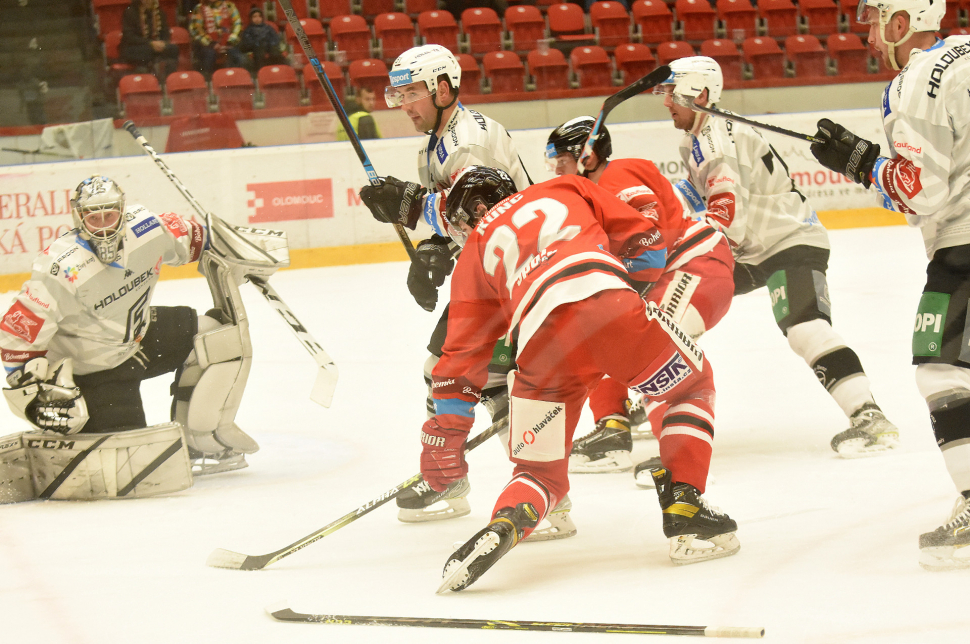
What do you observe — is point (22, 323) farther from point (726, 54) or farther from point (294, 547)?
point (726, 54)

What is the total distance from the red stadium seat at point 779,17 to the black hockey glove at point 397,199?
9.00 ft

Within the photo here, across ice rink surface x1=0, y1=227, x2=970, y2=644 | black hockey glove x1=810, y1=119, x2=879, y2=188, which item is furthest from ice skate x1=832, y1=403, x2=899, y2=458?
black hockey glove x1=810, y1=119, x2=879, y2=188

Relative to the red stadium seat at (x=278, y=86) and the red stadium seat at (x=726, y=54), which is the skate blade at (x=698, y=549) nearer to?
the red stadium seat at (x=278, y=86)

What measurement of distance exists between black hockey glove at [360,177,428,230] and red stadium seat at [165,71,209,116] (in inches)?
26.3

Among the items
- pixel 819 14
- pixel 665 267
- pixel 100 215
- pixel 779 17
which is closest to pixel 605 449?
pixel 665 267

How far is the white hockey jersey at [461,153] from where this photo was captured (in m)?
2.76

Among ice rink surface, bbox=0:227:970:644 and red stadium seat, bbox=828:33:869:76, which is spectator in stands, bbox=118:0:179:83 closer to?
ice rink surface, bbox=0:227:970:644

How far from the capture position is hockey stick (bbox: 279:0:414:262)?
2.71 meters

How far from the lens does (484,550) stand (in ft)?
6.68

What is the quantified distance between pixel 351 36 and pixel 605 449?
147cm

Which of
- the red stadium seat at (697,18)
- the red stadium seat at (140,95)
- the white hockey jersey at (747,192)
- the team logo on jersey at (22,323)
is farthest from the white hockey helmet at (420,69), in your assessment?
the red stadium seat at (697,18)

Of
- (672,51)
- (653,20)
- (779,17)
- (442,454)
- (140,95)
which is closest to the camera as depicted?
(442,454)

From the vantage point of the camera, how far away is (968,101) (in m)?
2.13

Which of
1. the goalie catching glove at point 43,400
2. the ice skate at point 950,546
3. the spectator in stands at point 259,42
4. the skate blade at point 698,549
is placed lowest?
the skate blade at point 698,549
